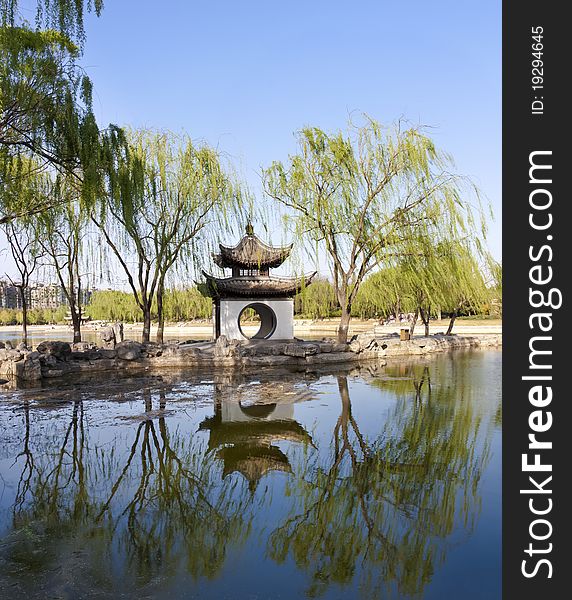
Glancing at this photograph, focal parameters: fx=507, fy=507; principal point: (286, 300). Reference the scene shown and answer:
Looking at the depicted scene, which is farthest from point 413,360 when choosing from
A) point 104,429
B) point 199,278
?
point 104,429

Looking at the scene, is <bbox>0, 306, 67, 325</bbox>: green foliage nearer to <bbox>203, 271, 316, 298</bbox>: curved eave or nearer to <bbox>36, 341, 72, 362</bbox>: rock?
<bbox>203, 271, 316, 298</bbox>: curved eave

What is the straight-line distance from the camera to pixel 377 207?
14320 millimetres

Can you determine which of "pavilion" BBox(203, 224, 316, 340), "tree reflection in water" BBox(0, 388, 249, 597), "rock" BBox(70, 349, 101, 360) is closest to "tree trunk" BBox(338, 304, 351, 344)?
"pavilion" BBox(203, 224, 316, 340)

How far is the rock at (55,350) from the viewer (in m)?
12.1

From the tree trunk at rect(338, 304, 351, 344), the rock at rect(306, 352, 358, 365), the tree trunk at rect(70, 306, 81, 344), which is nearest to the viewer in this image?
the rock at rect(306, 352, 358, 365)

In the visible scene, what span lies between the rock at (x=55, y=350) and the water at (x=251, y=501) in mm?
4454

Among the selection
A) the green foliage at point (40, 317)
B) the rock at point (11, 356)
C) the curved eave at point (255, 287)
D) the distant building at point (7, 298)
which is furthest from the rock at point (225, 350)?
the distant building at point (7, 298)

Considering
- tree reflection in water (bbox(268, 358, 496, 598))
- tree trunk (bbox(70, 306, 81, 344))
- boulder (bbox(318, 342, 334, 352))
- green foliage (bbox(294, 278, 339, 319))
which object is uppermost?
green foliage (bbox(294, 278, 339, 319))

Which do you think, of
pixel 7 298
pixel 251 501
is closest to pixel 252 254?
pixel 251 501

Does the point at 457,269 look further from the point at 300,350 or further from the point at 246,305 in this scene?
the point at 246,305

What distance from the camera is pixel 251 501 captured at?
393 cm

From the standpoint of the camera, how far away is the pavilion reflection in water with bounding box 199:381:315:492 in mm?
4858

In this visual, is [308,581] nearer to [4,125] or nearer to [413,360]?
[4,125]

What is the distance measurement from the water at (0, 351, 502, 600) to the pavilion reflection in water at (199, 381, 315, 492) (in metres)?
0.03
